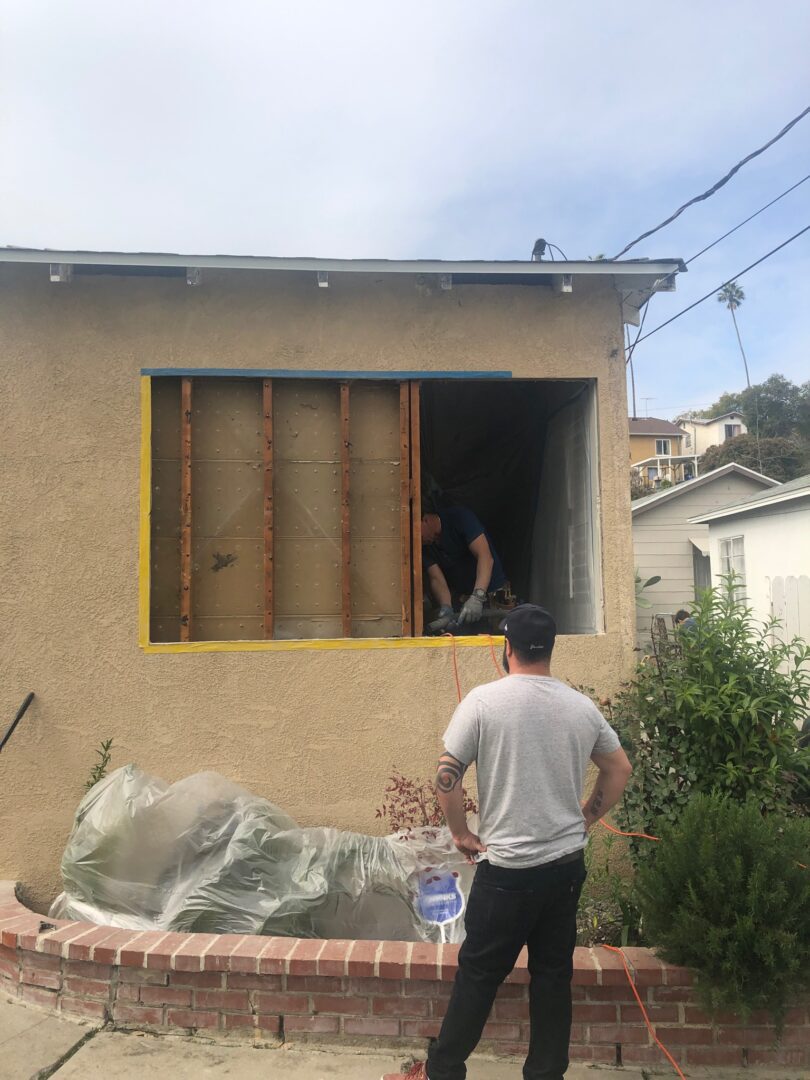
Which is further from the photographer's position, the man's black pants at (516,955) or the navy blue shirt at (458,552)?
the navy blue shirt at (458,552)

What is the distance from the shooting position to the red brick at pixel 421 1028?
316 centimetres

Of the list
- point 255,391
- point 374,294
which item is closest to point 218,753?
point 255,391

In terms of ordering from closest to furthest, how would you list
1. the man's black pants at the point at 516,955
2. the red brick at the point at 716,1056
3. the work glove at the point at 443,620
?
the man's black pants at the point at 516,955 < the red brick at the point at 716,1056 < the work glove at the point at 443,620

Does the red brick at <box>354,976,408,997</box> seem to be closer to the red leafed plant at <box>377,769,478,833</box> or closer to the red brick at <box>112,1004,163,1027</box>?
the red brick at <box>112,1004,163,1027</box>

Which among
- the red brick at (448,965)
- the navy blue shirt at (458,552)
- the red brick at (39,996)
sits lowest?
the red brick at (39,996)

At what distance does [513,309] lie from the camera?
486 centimetres

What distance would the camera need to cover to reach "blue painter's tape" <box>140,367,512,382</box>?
469 cm

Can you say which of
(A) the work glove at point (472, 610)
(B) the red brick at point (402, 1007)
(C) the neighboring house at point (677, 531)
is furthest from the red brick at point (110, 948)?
(C) the neighboring house at point (677, 531)

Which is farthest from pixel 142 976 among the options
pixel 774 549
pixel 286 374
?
pixel 774 549

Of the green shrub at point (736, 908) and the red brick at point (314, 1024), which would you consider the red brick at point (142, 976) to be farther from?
the green shrub at point (736, 908)

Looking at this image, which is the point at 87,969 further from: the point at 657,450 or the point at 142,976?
the point at 657,450

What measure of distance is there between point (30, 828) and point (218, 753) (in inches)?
43.3

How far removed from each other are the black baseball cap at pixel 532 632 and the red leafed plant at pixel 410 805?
1.90 metres

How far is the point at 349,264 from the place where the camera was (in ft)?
14.9
